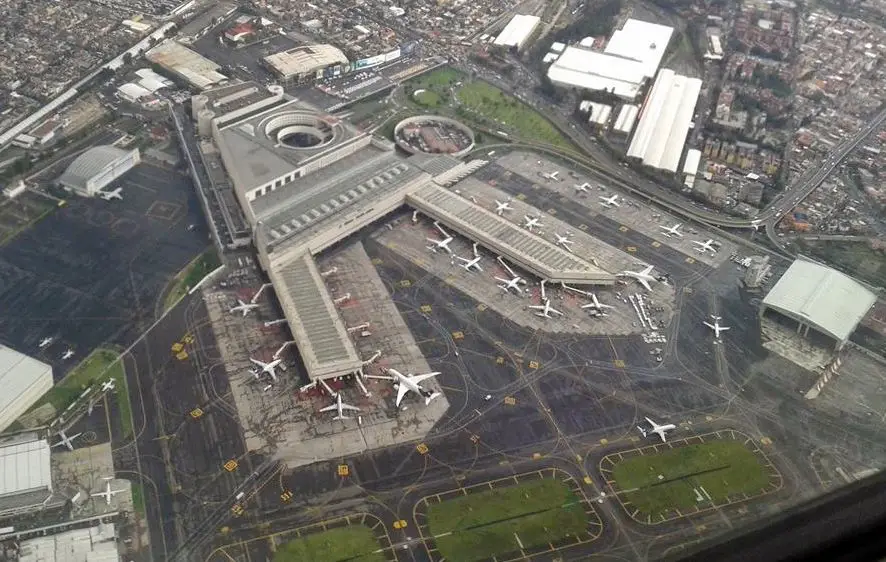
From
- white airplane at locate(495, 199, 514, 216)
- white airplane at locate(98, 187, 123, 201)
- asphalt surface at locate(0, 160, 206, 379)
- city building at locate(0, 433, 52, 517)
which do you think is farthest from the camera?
white airplane at locate(495, 199, 514, 216)

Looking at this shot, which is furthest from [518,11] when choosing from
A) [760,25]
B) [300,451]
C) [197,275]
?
[300,451]

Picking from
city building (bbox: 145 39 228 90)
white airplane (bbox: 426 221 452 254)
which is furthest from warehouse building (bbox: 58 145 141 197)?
white airplane (bbox: 426 221 452 254)

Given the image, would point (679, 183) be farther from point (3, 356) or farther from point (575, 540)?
point (3, 356)

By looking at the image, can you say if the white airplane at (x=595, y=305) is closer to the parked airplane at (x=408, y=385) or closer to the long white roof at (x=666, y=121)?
the parked airplane at (x=408, y=385)

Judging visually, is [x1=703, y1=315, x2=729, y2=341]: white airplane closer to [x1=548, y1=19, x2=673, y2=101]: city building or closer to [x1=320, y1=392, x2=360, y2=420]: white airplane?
[x1=320, y1=392, x2=360, y2=420]: white airplane

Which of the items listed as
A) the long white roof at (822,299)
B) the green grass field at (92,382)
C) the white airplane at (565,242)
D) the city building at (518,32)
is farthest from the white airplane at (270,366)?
the city building at (518,32)

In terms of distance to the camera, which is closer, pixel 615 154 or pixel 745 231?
pixel 745 231

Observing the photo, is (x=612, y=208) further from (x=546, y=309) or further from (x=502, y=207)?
(x=546, y=309)
